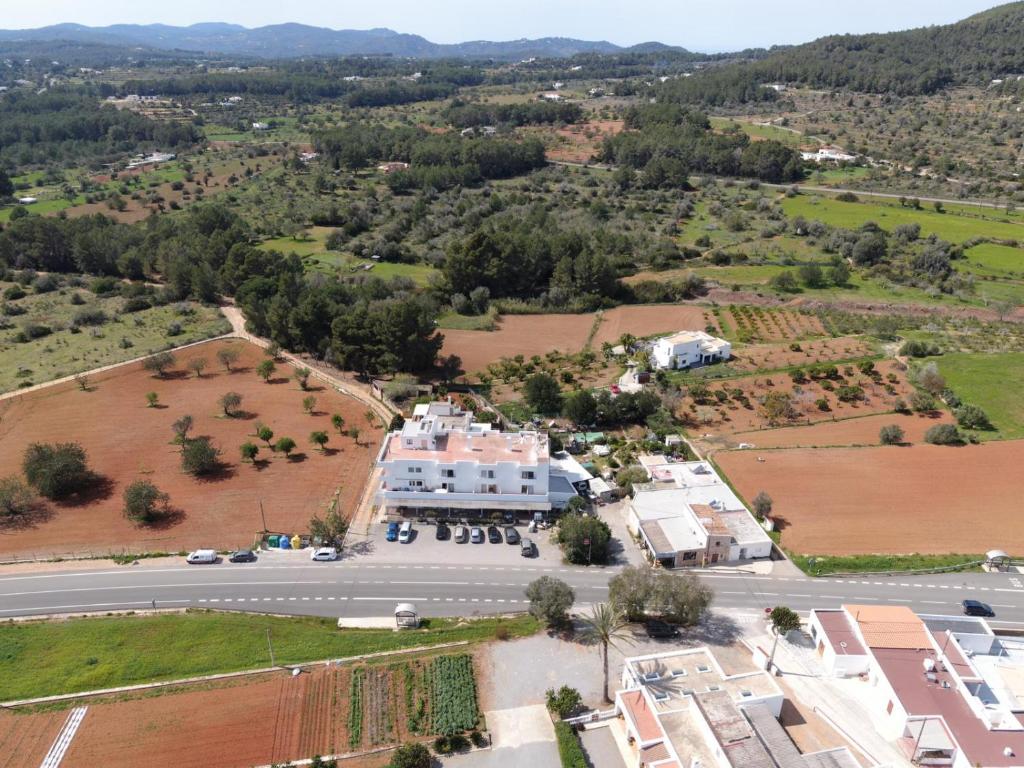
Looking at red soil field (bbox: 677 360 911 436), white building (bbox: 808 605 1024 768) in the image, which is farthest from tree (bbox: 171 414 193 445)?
white building (bbox: 808 605 1024 768)

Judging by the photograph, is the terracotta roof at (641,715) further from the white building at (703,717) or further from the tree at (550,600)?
the tree at (550,600)

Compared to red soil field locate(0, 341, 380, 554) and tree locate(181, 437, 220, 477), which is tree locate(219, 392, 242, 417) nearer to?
red soil field locate(0, 341, 380, 554)

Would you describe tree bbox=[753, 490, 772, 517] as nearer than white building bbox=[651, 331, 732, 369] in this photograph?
Yes

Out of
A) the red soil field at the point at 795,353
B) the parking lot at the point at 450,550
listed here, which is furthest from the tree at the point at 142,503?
the red soil field at the point at 795,353

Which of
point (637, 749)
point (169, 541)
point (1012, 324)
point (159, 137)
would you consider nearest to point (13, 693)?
point (169, 541)

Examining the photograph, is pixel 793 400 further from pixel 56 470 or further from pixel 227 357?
pixel 56 470

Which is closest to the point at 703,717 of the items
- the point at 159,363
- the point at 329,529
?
the point at 329,529

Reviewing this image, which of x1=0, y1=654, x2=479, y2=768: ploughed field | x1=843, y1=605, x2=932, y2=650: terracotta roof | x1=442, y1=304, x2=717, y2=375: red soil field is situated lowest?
x1=0, y1=654, x2=479, y2=768: ploughed field

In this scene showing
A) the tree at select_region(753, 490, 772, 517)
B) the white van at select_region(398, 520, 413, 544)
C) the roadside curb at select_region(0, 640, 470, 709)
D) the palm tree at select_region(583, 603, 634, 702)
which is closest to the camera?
the palm tree at select_region(583, 603, 634, 702)
